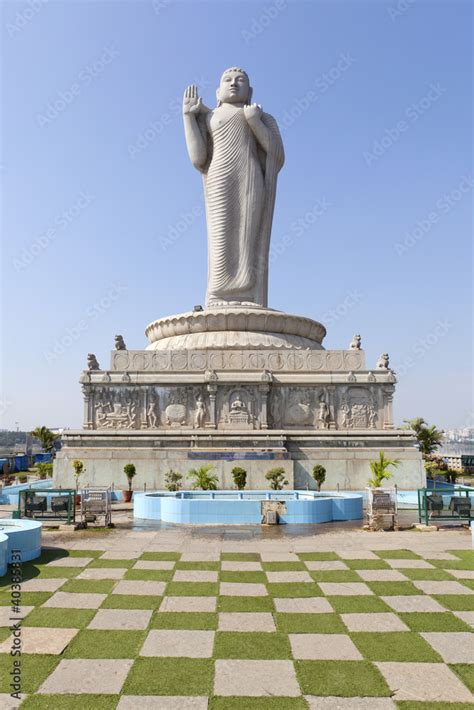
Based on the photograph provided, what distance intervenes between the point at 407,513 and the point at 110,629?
1224cm

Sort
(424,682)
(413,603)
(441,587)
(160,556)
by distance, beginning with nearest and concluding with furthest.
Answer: (424,682) → (413,603) → (441,587) → (160,556)

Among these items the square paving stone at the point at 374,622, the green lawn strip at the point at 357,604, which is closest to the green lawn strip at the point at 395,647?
the square paving stone at the point at 374,622

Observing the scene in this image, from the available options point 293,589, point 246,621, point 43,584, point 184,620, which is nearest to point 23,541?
point 43,584

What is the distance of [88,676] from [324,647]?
2.45 metres

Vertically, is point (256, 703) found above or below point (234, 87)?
below

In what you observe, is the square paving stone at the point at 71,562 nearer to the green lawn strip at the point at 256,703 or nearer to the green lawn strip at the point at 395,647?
the green lawn strip at the point at 395,647

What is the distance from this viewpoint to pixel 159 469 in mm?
21078

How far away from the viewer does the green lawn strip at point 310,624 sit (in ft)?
21.9

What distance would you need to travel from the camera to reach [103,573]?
9297mm

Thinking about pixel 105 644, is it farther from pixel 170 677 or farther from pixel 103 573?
pixel 103 573

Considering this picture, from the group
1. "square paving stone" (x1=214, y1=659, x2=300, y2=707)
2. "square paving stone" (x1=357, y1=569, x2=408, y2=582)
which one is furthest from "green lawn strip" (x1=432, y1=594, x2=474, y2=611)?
"square paving stone" (x1=214, y1=659, x2=300, y2=707)

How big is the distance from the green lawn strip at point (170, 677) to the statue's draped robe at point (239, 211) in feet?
78.7

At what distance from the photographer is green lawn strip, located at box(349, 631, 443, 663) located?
19.4 feet

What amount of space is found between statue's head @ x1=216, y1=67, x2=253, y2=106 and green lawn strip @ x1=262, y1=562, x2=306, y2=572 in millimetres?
26650
